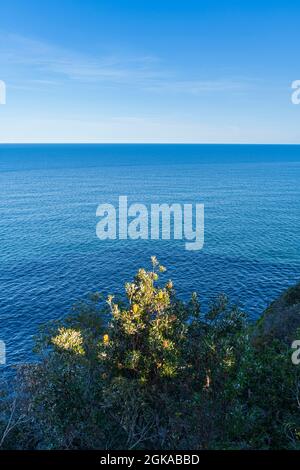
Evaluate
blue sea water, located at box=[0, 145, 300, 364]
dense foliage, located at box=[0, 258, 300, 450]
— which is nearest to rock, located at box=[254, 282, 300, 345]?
dense foliage, located at box=[0, 258, 300, 450]

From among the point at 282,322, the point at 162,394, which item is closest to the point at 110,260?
the point at 282,322

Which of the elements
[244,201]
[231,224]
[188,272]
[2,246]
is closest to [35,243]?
[2,246]

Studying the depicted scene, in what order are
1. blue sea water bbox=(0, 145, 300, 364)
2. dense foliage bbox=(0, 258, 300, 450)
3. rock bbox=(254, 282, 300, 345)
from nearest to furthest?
dense foliage bbox=(0, 258, 300, 450) → rock bbox=(254, 282, 300, 345) → blue sea water bbox=(0, 145, 300, 364)

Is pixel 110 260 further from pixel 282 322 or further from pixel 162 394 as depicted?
pixel 162 394

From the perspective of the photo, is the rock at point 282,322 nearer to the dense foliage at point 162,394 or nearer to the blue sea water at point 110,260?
the dense foliage at point 162,394

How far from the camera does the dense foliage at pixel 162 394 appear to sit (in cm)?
2425

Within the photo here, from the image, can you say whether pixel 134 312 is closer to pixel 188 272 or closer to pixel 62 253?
pixel 188 272

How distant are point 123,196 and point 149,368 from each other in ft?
557

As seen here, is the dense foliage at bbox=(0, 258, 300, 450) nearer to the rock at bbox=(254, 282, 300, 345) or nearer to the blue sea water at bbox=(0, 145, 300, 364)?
the rock at bbox=(254, 282, 300, 345)

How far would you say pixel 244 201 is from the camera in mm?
175750

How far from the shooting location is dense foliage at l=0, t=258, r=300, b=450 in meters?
24.2

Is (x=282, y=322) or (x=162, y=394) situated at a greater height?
(x=162, y=394)

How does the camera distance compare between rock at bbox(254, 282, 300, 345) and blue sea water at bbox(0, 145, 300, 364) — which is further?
blue sea water at bbox(0, 145, 300, 364)

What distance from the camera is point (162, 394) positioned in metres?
27.9
